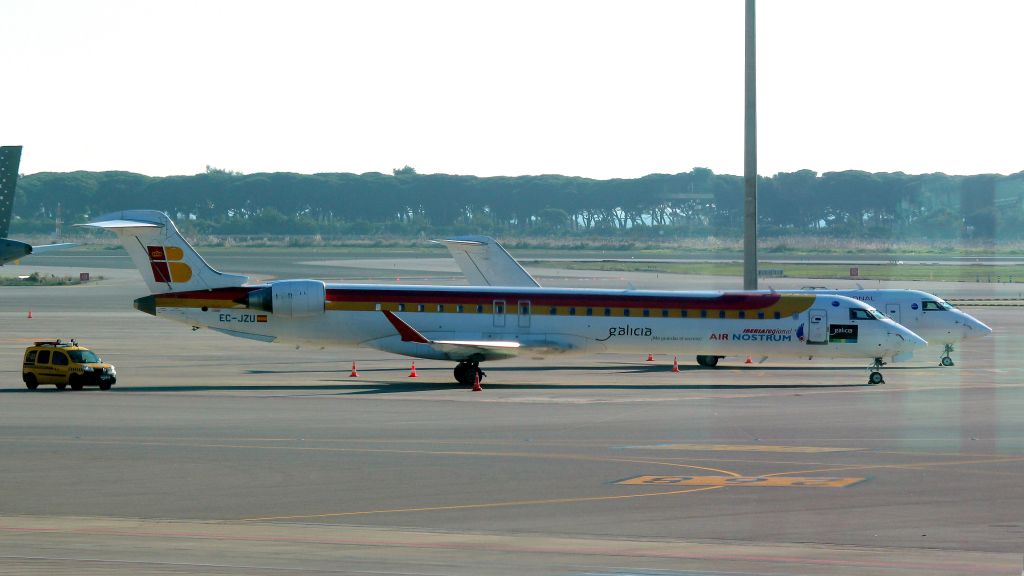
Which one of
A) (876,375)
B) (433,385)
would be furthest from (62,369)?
(876,375)

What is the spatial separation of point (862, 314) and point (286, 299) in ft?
52.9

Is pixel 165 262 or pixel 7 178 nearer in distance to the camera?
pixel 165 262

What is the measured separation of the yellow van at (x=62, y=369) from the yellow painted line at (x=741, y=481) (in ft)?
57.3

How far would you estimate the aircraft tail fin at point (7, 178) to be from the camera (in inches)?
1753

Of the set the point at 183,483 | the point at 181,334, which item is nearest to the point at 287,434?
the point at 183,483

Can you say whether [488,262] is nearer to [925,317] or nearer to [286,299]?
[286,299]

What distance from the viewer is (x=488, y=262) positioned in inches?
1747

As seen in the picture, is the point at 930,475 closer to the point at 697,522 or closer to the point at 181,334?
the point at 697,522

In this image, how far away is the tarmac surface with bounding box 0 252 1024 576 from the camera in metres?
14.5

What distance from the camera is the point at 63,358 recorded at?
32.5 meters

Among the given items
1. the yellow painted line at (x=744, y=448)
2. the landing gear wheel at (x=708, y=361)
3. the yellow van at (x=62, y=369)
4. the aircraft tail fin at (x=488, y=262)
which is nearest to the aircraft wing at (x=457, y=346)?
the yellow van at (x=62, y=369)

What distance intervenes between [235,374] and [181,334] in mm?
17026

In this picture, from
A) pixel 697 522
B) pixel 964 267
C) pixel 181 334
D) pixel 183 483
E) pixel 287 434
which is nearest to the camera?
pixel 697 522

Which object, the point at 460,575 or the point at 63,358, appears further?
the point at 63,358
